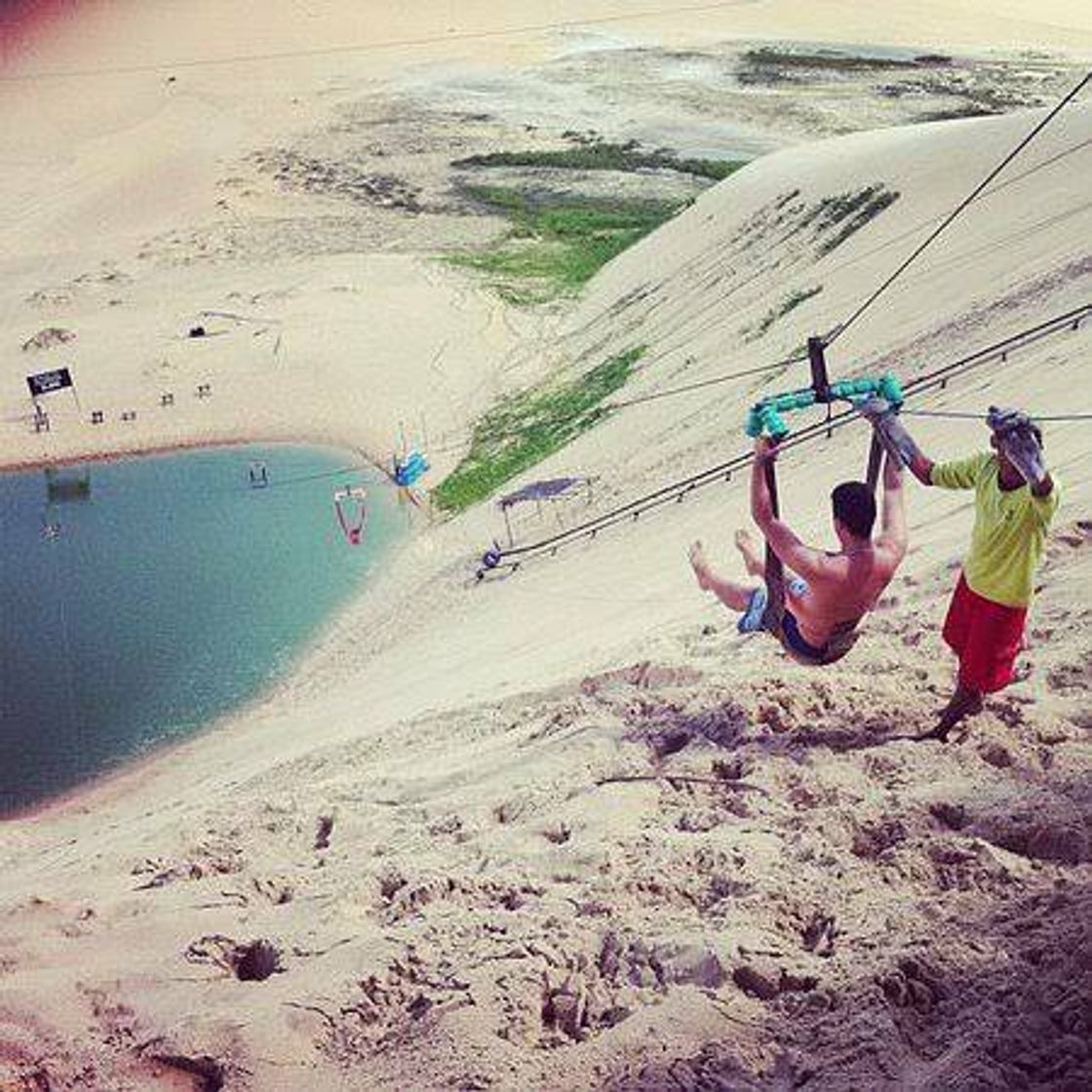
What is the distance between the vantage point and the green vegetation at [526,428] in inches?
618

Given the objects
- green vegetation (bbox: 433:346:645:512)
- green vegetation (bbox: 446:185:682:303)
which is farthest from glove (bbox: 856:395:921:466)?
green vegetation (bbox: 446:185:682:303)

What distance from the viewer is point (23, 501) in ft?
55.2

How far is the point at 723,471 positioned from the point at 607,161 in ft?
61.6

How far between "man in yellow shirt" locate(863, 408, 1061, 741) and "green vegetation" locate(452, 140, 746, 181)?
23.5 metres

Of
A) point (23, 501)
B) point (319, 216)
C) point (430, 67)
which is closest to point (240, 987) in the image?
point (23, 501)

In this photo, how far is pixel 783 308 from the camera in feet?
52.4

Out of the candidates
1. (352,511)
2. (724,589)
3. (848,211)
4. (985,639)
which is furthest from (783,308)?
(985,639)

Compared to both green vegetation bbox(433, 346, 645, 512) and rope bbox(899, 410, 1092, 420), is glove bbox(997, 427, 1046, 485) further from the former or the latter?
green vegetation bbox(433, 346, 645, 512)

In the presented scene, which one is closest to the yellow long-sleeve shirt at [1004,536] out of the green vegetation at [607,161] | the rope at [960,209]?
the rope at [960,209]

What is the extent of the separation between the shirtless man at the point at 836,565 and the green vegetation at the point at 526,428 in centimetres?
1005

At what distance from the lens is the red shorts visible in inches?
198

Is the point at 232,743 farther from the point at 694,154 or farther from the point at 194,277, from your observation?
the point at 694,154

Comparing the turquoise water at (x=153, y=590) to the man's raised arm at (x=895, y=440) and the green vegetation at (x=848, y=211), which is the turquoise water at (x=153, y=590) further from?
the man's raised arm at (x=895, y=440)

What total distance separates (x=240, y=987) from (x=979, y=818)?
2.86 metres
